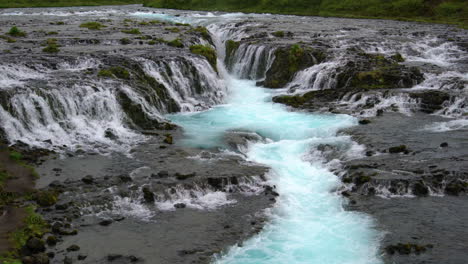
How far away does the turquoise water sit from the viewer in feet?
55.5

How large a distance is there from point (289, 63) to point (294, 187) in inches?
867

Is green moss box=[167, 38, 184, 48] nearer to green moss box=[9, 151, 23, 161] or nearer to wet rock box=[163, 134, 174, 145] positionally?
wet rock box=[163, 134, 174, 145]

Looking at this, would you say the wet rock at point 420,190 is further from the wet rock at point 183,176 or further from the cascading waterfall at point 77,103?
the cascading waterfall at point 77,103

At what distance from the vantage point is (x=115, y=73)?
33781 mm

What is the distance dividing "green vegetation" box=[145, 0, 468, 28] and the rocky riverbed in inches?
1152

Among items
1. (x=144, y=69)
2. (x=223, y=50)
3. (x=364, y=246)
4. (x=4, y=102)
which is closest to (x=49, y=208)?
(x=4, y=102)

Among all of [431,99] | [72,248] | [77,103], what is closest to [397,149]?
[431,99]

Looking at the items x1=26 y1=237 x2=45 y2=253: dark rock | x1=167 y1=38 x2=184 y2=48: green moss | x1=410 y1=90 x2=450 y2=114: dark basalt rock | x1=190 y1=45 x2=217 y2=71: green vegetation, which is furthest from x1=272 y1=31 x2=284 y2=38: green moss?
x1=26 y1=237 x2=45 y2=253: dark rock

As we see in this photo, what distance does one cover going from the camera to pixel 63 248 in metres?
16.3

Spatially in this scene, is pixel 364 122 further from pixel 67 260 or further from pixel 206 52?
pixel 67 260

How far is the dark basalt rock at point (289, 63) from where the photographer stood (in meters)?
42.0

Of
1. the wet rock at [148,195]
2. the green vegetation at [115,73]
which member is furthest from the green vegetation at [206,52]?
the wet rock at [148,195]

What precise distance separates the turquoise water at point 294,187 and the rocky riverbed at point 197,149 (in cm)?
64

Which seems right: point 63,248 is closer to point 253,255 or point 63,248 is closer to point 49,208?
point 49,208
